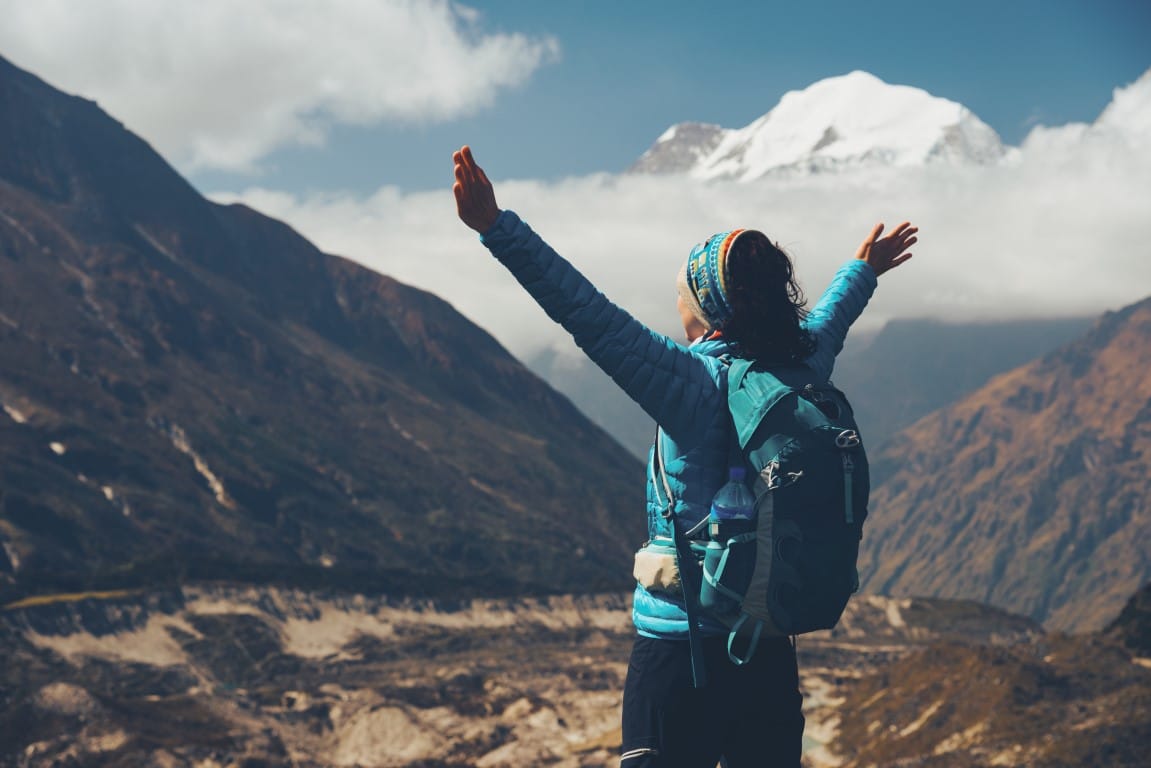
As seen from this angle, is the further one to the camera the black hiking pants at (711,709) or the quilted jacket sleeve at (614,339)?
the black hiking pants at (711,709)

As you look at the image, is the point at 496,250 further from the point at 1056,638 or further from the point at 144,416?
the point at 144,416

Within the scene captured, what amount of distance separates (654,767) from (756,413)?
4.64ft

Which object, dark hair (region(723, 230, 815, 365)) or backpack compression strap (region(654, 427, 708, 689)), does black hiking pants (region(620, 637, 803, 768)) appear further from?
dark hair (region(723, 230, 815, 365))

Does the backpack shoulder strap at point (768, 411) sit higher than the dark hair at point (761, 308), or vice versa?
the dark hair at point (761, 308)

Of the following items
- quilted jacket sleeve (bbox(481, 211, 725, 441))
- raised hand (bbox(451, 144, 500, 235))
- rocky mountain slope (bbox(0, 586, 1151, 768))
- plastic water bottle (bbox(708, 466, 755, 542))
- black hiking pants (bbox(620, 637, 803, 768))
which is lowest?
rocky mountain slope (bbox(0, 586, 1151, 768))

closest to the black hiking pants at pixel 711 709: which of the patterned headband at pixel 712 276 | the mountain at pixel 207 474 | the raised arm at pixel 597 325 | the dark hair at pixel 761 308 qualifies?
the raised arm at pixel 597 325

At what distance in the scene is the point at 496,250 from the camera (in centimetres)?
483

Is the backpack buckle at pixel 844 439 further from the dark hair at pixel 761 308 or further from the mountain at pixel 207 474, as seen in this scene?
the mountain at pixel 207 474

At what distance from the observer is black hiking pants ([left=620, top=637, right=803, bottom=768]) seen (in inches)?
197

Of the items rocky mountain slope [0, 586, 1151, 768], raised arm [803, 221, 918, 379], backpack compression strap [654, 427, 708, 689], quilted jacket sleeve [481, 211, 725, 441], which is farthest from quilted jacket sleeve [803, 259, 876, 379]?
rocky mountain slope [0, 586, 1151, 768]

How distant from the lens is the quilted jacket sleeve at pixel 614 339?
15.8 feet

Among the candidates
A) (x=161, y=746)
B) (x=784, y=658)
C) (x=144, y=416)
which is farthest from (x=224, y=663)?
(x=784, y=658)

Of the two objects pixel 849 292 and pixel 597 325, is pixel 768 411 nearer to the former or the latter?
pixel 597 325

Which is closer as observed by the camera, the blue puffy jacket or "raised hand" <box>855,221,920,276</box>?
the blue puffy jacket
